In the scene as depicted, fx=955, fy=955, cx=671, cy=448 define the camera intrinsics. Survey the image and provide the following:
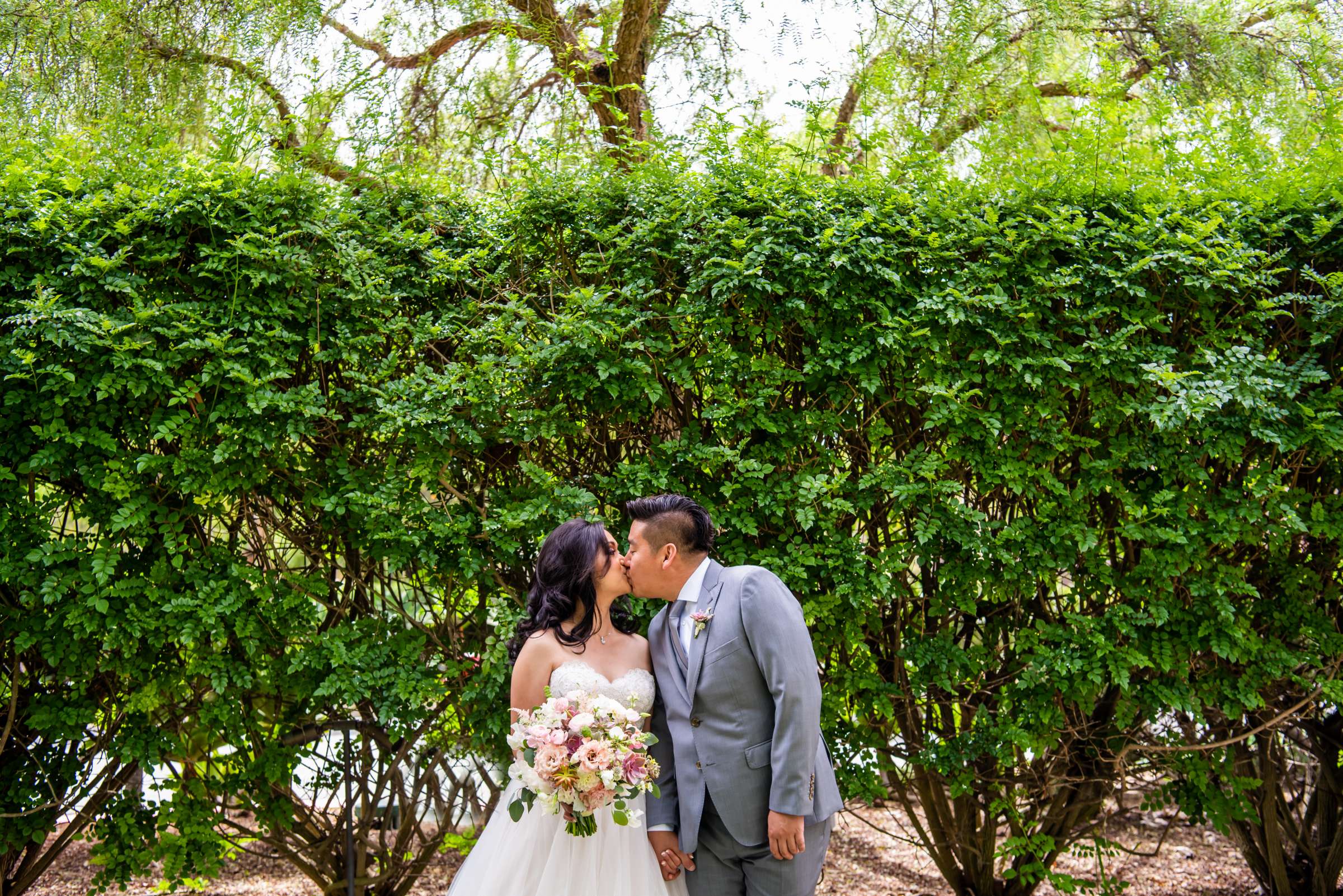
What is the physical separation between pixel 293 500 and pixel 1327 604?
4616 mm

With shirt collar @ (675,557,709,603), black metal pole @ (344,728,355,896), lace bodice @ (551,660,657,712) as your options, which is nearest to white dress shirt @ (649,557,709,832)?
shirt collar @ (675,557,709,603)

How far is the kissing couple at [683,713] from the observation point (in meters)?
3.05

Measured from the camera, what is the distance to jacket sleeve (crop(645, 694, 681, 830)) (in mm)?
3262

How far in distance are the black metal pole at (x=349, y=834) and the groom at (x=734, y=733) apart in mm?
1795

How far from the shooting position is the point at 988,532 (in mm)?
4012

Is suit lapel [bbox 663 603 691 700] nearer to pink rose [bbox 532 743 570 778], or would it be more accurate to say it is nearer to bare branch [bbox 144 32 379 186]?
pink rose [bbox 532 743 570 778]

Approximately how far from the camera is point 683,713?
3.25 meters

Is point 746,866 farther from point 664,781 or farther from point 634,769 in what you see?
point 634,769

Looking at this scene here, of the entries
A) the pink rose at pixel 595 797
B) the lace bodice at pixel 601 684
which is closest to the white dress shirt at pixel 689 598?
the lace bodice at pixel 601 684

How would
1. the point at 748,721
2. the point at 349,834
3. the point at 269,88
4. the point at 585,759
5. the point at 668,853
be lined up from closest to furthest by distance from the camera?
the point at 585,759 < the point at 748,721 < the point at 668,853 < the point at 349,834 < the point at 269,88

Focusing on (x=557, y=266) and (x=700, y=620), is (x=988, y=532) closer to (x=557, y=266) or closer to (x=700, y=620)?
(x=700, y=620)

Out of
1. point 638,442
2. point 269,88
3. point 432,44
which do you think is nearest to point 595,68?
point 432,44

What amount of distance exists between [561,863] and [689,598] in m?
0.96

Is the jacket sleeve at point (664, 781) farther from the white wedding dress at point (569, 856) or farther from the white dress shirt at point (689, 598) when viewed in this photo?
the white dress shirt at point (689, 598)
